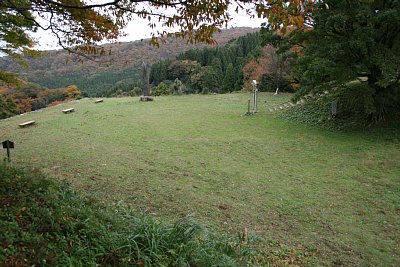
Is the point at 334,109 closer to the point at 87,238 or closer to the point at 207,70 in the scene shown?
the point at 87,238

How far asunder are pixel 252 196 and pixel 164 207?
5.15 feet

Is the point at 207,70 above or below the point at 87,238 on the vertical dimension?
above

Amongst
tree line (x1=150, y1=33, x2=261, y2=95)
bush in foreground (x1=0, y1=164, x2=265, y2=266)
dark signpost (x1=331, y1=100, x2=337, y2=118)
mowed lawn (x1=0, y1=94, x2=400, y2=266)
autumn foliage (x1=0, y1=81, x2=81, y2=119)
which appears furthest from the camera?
tree line (x1=150, y1=33, x2=261, y2=95)

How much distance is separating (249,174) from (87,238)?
4.10 m

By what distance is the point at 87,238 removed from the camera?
7.30 ft

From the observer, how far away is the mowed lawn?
3848mm

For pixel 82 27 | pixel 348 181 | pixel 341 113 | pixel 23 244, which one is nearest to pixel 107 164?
pixel 82 27

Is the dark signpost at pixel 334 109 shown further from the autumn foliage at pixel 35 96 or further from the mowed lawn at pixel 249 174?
the autumn foliage at pixel 35 96

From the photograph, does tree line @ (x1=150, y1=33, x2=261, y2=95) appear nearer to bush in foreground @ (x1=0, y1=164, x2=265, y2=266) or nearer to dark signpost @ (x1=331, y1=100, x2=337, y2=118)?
dark signpost @ (x1=331, y1=100, x2=337, y2=118)

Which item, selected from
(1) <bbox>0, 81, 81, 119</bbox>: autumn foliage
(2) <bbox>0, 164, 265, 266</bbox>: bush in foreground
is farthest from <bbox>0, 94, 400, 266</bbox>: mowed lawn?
(1) <bbox>0, 81, 81, 119</bbox>: autumn foliage

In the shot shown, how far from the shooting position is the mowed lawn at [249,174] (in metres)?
3.85

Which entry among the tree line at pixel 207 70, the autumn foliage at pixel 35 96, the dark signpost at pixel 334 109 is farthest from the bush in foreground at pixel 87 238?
the tree line at pixel 207 70

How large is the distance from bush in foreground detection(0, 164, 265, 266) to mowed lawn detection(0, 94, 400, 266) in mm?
1095

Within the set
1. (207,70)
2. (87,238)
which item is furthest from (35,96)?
(87,238)
